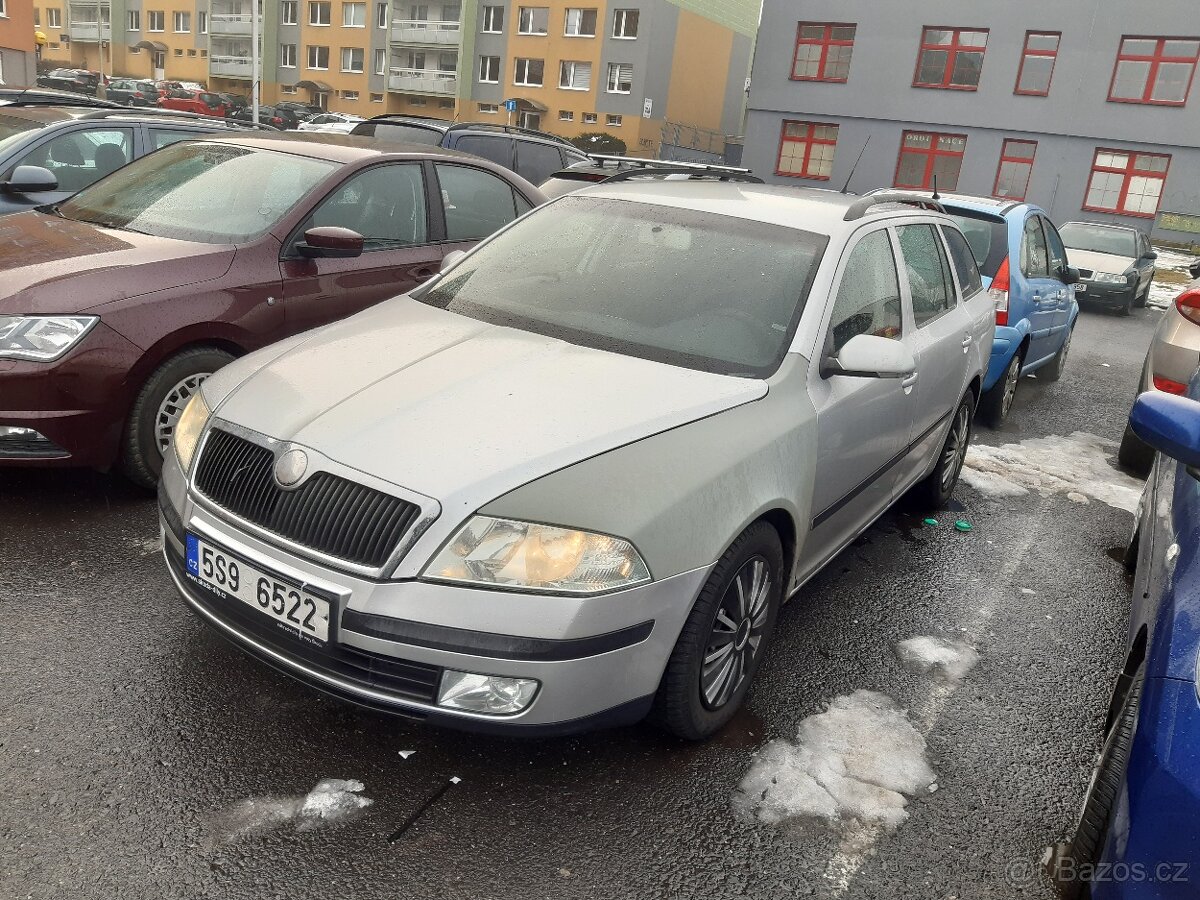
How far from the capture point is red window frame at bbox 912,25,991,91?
1356 inches

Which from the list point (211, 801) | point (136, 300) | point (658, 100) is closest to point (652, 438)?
point (211, 801)

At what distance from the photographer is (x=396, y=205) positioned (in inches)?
221

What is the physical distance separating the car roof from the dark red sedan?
1.46 metres

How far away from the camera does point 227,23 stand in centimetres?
6469

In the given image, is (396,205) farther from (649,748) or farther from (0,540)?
(649,748)

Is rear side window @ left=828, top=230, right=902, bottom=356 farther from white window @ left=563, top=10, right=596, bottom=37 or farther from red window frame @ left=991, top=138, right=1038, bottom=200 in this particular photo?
white window @ left=563, top=10, right=596, bottom=37

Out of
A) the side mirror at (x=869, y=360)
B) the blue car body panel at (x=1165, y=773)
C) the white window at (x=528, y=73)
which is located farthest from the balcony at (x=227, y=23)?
the blue car body panel at (x=1165, y=773)

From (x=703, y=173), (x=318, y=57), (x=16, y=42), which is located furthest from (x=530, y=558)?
(x=318, y=57)

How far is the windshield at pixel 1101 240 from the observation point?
1770cm

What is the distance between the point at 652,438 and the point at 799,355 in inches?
32.0

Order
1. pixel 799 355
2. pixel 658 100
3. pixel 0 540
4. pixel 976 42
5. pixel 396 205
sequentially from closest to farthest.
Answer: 1. pixel 799 355
2. pixel 0 540
3. pixel 396 205
4. pixel 976 42
5. pixel 658 100

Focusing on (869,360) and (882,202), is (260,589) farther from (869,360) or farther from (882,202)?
(882,202)

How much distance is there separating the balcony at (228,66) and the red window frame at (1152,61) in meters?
52.4

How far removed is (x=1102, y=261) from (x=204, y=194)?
16.1 m
